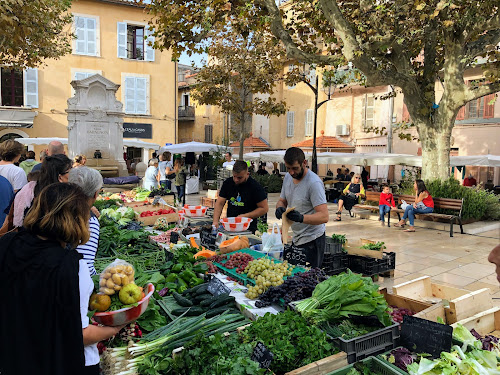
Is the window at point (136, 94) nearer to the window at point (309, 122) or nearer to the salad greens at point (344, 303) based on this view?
the window at point (309, 122)

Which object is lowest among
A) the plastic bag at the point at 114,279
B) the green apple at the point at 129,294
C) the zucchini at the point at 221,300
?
the zucchini at the point at 221,300

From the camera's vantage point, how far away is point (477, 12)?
34.6ft

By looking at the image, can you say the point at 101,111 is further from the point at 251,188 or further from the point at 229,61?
the point at 251,188

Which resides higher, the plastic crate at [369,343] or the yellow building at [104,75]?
the yellow building at [104,75]

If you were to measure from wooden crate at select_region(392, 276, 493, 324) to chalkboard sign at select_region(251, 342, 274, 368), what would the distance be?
211cm

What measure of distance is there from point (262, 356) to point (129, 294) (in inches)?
34.7

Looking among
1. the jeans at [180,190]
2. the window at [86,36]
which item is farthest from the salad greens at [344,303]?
the window at [86,36]

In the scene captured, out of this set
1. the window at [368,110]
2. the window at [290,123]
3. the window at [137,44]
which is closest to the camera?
the window at [368,110]

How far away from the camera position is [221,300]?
10.8 feet

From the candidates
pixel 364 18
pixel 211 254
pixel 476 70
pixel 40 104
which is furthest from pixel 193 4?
pixel 40 104

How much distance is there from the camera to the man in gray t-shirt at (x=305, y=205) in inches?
171

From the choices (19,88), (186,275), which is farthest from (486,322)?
(19,88)

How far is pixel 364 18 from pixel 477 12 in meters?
2.85

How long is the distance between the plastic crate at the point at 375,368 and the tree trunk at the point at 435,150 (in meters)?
10.7
